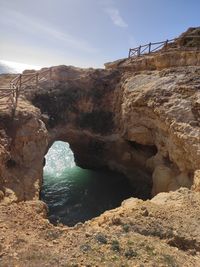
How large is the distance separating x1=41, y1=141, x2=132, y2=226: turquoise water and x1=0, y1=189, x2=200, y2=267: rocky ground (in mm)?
9089

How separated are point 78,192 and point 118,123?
852 cm

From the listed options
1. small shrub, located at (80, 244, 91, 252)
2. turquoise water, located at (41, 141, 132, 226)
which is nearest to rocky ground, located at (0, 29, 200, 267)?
small shrub, located at (80, 244, 91, 252)

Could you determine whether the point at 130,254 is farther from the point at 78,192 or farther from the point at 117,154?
the point at 117,154

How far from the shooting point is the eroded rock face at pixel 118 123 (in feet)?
72.8

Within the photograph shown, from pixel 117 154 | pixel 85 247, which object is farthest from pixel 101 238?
pixel 117 154

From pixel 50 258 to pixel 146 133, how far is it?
63.3 ft

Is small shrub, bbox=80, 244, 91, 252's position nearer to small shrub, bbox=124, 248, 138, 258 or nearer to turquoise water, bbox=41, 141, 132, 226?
small shrub, bbox=124, 248, 138, 258

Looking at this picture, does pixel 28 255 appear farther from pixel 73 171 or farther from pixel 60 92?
pixel 73 171

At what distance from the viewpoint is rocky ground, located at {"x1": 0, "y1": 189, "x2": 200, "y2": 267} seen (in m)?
10.1

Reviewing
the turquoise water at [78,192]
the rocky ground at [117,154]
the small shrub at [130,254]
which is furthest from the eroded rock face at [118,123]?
the small shrub at [130,254]

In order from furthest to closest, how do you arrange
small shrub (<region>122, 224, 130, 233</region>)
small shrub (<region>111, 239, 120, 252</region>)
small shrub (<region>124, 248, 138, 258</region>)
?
small shrub (<region>122, 224, 130, 233</region>)
small shrub (<region>111, 239, 120, 252</region>)
small shrub (<region>124, 248, 138, 258</region>)

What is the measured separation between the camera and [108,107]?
3503 cm

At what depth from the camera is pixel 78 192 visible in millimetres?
30297

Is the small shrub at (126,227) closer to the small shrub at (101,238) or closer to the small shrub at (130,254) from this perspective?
the small shrub at (101,238)
